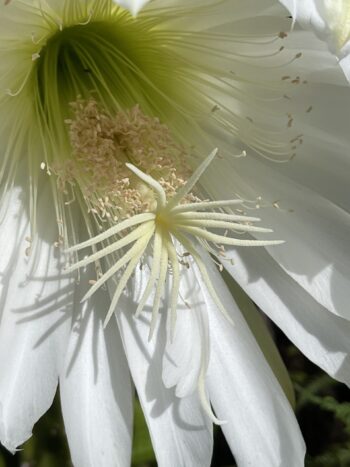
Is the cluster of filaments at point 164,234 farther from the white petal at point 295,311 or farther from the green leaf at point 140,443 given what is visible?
the green leaf at point 140,443

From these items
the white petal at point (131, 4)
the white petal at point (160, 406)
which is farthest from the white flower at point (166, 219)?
the white petal at point (131, 4)

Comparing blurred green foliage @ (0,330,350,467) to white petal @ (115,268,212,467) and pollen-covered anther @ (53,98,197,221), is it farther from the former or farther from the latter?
pollen-covered anther @ (53,98,197,221)

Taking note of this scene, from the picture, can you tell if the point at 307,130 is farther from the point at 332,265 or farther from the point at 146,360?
the point at 146,360

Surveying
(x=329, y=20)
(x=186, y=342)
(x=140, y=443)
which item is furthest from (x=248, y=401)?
(x=329, y=20)

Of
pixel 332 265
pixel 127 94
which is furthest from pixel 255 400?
pixel 127 94

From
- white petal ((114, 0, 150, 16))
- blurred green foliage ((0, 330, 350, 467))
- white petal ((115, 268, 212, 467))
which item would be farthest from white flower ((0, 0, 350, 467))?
white petal ((114, 0, 150, 16))

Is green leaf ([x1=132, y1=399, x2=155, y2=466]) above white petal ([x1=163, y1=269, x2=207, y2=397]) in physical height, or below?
below

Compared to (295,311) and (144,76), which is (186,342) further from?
(144,76)
